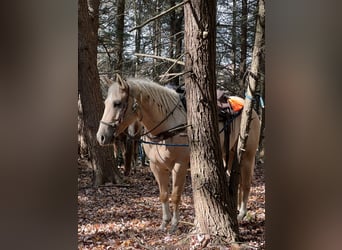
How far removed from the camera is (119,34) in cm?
608

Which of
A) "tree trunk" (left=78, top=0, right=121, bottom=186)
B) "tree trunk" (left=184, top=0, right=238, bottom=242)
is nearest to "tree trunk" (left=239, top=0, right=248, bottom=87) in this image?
"tree trunk" (left=78, top=0, right=121, bottom=186)

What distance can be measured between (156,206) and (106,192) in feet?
2.53

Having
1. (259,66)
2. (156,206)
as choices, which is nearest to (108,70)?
(156,206)

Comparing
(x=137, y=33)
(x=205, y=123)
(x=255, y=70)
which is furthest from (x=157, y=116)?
(x=137, y=33)

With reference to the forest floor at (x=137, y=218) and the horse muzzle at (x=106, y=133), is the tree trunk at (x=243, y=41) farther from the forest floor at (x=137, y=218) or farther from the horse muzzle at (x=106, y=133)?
the horse muzzle at (x=106, y=133)

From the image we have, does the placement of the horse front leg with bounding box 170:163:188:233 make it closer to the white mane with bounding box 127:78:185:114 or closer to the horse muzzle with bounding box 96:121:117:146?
the white mane with bounding box 127:78:185:114

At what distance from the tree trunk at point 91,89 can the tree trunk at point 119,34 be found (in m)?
1.07

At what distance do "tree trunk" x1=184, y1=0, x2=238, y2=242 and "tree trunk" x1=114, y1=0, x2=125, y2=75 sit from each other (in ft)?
11.6

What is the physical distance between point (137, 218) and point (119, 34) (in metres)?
3.21

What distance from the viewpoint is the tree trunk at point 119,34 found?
597 cm

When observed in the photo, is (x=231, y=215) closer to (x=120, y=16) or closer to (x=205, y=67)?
(x=205, y=67)

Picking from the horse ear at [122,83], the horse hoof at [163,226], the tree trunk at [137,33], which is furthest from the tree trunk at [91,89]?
the horse ear at [122,83]
